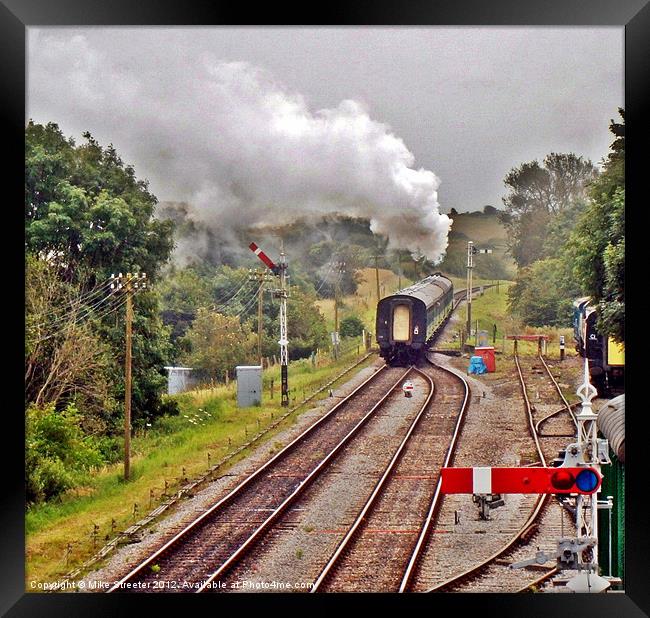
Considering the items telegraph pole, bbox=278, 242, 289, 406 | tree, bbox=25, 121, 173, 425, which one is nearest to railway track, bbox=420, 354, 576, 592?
telegraph pole, bbox=278, 242, 289, 406

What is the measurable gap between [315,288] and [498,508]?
2296 mm

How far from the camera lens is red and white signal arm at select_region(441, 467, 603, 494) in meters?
6.57

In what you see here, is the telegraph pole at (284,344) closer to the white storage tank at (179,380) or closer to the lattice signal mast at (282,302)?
the lattice signal mast at (282,302)

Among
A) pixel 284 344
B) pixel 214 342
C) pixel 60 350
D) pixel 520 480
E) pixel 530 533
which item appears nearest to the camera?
pixel 520 480

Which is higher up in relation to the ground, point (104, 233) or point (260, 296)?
point (104, 233)

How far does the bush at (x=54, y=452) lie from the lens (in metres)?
7.02

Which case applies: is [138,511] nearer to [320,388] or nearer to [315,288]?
[320,388]

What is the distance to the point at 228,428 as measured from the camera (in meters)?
7.28

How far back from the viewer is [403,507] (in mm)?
6988
